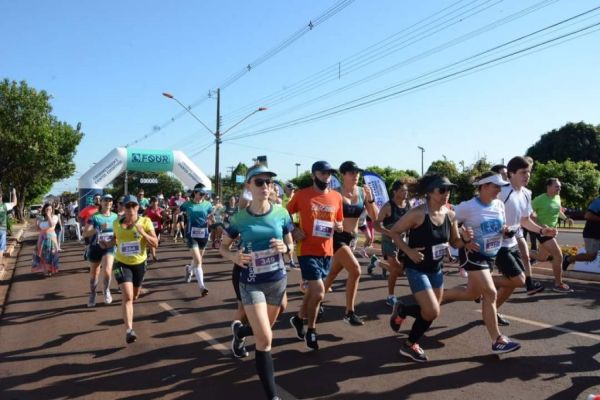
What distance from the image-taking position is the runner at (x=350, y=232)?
606cm

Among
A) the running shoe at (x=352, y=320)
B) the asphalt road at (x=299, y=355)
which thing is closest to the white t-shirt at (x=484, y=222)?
the asphalt road at (x=299, y=355)

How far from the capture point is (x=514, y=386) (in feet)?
14.2

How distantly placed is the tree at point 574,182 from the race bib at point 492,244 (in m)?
33.1

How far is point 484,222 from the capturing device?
5.25m

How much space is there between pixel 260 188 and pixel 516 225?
4.06 meters

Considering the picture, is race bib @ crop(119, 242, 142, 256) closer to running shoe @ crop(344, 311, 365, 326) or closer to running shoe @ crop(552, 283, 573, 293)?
running shoe @ crop(344, 311, 365, 326)

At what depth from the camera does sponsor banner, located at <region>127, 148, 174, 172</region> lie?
74.4ft

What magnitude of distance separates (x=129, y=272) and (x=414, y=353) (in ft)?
11.4

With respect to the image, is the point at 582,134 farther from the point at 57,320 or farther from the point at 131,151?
the point at 57,320

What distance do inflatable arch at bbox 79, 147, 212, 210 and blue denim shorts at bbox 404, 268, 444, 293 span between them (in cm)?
1766

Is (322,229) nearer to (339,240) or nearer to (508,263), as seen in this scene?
(339,240)

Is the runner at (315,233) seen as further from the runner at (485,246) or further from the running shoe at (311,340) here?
the runner at (485,246)

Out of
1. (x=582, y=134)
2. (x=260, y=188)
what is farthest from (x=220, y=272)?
(x=582, y=134)

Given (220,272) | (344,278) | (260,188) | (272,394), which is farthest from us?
(220,272)
